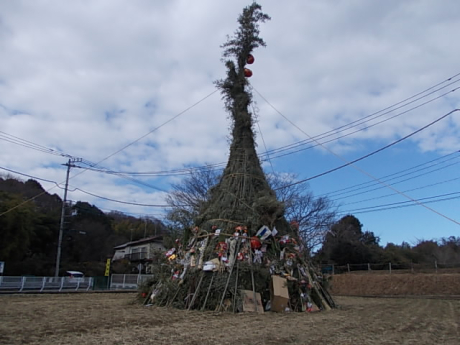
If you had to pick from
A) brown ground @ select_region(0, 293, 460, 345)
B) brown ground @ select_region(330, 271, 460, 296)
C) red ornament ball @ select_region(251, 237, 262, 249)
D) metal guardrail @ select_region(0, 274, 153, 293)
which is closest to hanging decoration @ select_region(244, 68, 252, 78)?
red ornament ball @ select_region(251, 237, 262, 249)

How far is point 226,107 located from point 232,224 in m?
4.46

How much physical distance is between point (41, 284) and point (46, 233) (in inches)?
658

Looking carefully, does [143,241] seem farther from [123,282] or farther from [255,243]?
[255,243]

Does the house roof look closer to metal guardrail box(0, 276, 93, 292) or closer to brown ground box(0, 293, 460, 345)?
metal guardrail box(0, 276, 93, 292)

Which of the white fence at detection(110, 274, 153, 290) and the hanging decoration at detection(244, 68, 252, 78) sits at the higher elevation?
the hanging decoration at detection(244, 68, 252, 78)

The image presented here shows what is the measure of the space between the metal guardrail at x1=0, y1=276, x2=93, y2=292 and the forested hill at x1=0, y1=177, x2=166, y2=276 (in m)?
3.90

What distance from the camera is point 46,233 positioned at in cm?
3531

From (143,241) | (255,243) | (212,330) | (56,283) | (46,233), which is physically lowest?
(56,283)

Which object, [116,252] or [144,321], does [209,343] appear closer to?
[144,321]

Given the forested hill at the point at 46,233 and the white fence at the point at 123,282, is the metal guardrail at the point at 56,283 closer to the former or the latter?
the white fence at the point at 123,282

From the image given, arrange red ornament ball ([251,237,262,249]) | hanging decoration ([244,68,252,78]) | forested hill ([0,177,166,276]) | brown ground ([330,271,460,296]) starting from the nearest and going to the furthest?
1. red ornament ball ([251,237,262,249])
2. hanging decoration ([244,68,252,78])
3. brown ground ([330,271,460,296])
4. forested hill ([0,177,166,276])

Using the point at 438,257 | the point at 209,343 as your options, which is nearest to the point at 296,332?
the point at 209,343

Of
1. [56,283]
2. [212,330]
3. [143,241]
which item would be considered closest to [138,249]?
[143,241]

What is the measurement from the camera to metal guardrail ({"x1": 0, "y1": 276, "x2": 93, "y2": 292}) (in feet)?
61.7
